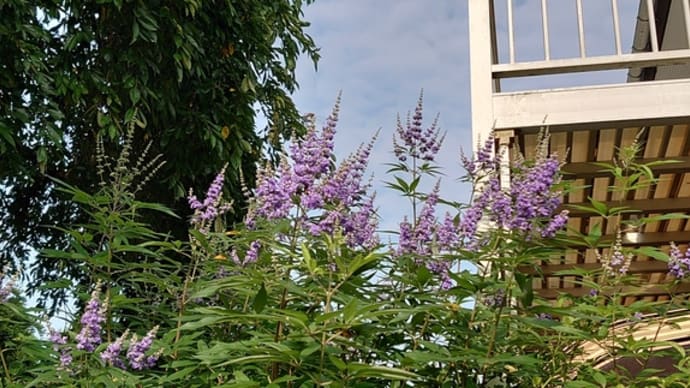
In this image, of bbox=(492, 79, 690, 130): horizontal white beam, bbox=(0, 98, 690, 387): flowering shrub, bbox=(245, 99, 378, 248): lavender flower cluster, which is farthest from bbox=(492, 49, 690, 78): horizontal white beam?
bbox=(245, 99, 378, 248): lavender flower cluster

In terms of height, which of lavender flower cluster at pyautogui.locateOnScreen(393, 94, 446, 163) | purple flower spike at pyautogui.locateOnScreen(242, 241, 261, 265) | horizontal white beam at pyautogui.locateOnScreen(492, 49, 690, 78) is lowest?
purple flower spike at pyautogui.locateOnScreen(242, 241, 261, 265)

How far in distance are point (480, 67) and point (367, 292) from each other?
2019 millimetres

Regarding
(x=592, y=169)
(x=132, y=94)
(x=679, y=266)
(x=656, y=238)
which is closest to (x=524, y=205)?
(x=679, y=266)

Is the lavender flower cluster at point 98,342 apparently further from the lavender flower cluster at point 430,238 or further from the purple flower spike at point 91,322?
the lavender flower cluster at point 430,238

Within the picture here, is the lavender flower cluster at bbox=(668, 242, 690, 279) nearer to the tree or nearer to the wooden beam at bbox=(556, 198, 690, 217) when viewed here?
the tree

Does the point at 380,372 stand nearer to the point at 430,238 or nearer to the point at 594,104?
the point at 430,238

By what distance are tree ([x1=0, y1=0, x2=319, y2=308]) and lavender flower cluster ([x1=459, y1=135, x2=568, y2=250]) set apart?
2.13 meters

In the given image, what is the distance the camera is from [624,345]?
1.58 meters

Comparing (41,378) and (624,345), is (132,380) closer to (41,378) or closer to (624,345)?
(41,378)

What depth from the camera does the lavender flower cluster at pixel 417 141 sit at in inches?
68.8

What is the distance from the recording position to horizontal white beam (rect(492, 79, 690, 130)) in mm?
3076

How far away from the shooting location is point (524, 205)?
136 centimetres

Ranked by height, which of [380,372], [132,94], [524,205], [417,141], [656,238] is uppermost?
[132,94]

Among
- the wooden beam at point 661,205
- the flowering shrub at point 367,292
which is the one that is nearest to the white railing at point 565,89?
the wooden beam at point 661,205
